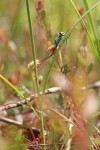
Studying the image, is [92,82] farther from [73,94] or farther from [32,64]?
[73,94]

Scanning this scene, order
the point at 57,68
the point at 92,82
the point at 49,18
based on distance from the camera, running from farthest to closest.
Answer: the point at 49,18 < the point at 92,82 < the point at 57,68

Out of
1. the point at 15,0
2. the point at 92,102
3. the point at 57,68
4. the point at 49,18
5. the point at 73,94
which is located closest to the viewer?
the point at 92,102

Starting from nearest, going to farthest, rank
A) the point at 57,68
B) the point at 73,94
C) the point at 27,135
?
the point at 73,94 < the point at 27,135 < the point at 57,68

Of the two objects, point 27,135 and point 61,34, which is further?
point 27,135

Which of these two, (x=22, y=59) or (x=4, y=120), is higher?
(x=22, y=59)

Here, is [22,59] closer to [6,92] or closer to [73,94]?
[6,92]

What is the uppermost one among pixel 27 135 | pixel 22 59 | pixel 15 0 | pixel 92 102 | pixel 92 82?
pixel 15 0

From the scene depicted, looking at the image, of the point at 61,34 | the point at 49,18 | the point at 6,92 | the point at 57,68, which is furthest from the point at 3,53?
the point at 61,34

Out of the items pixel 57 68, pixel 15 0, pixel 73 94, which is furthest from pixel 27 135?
pixel 15 0

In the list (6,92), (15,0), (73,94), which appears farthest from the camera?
(15,0)
